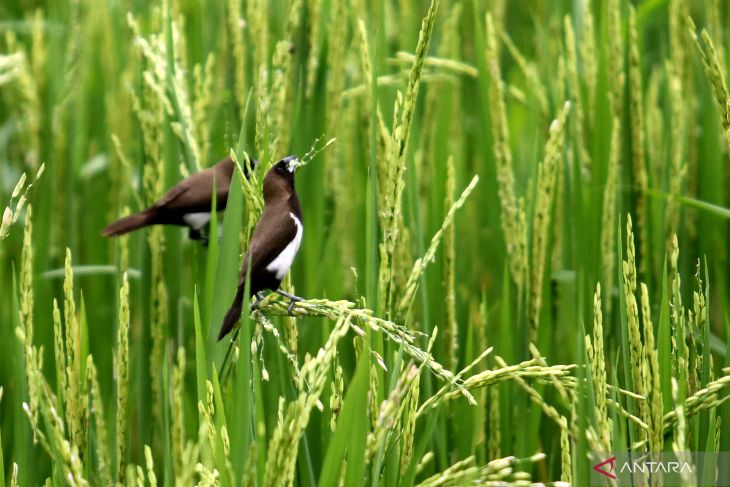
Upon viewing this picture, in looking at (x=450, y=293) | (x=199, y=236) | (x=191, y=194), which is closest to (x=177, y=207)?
(x=191, y=194)

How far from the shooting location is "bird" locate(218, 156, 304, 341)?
1.44 meters

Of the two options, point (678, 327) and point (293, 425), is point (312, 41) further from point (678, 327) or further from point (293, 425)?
point (293, 425)

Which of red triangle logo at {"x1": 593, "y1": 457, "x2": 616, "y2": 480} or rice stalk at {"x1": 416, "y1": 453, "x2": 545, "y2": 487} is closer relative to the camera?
rice stalk at {"x1": 416, "y1": 453, "x2": 545, "y2": 487}

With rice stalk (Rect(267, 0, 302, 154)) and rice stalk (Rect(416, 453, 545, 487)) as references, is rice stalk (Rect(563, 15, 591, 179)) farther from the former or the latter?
rice stalk (Rect(416, 453, 545, 487))

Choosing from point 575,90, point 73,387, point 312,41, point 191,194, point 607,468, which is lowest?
point 607,468

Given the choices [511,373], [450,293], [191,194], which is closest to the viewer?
[511,373]

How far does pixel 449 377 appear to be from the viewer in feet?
3.96

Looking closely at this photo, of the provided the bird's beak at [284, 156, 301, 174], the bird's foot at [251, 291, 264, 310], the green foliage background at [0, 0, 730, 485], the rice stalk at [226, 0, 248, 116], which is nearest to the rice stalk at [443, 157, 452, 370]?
the green foliage background at [0, 0, 730, 485]

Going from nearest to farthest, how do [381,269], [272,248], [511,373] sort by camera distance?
1. [511,373]
2. [381,269]
3. [272,248]

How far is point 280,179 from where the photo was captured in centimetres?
175

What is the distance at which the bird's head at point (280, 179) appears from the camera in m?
1.74

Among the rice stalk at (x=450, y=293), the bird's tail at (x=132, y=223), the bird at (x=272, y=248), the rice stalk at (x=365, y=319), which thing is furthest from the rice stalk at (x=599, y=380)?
the bird's tail at (x=132, y=223)

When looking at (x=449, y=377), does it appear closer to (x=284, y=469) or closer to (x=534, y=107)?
(x=284, y=469)

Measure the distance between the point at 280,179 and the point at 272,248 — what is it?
0.24 metres
